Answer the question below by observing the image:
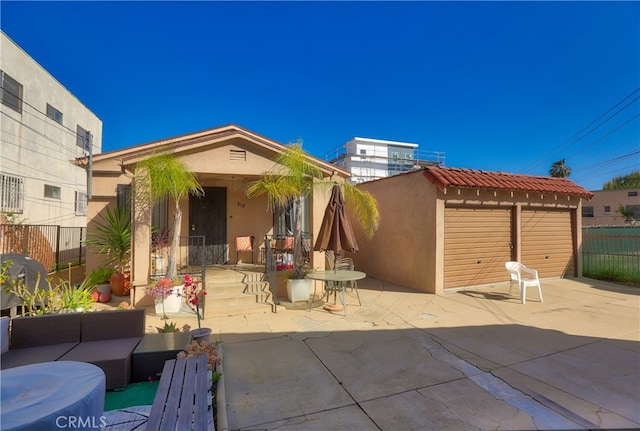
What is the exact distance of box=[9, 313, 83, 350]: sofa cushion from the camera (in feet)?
12.0

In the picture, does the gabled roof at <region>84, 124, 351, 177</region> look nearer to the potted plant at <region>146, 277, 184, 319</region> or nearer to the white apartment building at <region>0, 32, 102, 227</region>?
the white apartment building at <region>0, 32, 102, 227</region>

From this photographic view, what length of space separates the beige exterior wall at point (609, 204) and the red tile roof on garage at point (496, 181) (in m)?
30.7

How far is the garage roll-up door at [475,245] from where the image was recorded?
8.98 m

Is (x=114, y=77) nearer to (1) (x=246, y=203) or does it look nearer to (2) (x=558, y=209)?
(1) (x=246, y=203)

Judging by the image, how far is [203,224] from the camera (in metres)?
9.74

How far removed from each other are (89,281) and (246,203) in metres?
4.88

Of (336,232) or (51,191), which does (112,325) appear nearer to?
(336,232)

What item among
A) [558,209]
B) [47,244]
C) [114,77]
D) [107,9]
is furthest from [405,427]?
[114,77]

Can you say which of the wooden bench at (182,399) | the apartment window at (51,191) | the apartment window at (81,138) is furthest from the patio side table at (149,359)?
the apartment window at (81,138)

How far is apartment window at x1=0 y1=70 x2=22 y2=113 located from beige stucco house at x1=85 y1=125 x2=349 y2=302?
21.7 ft

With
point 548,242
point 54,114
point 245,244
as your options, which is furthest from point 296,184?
point 54,114

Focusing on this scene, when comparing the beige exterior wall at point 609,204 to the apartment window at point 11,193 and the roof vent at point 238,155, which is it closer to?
the roof vent at point 238,155

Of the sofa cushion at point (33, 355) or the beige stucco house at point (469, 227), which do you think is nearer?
the sofa cushion at point (33, 355)

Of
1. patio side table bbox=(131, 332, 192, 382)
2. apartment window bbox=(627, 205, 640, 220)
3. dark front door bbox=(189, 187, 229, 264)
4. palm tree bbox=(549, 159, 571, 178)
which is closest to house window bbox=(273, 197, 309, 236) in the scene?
dark front door bbox=(189, 187, 229, 264)
